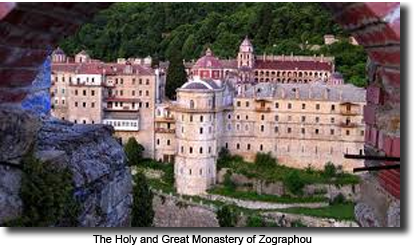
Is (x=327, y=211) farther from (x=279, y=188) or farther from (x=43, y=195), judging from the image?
(x=43, y=195)

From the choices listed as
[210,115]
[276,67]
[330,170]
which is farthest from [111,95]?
[276,67]

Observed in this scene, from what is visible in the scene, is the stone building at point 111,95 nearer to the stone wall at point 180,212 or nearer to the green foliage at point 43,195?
the stone wall at point 180,212

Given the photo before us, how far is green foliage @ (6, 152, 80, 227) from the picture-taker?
7.96ft

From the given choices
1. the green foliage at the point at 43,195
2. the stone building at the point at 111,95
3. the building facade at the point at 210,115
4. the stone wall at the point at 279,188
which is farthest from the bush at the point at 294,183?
the green foliage at the point at 43,195

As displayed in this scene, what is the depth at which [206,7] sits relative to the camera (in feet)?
122

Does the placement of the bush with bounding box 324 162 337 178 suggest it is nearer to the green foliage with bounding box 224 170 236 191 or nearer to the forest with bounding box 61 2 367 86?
the green foliage with bounding box 224 170 236 191

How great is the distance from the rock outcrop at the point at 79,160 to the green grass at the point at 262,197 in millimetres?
19702

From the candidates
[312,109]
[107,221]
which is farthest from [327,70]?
[107,221]

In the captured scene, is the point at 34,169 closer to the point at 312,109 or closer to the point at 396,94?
the point at 396,94

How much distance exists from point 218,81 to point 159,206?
469 centimetres

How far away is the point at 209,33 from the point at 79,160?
3145 centimetres

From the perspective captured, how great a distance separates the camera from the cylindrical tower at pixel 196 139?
23.3m

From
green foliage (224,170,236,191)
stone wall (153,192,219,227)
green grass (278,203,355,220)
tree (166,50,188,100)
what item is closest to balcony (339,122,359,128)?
green grass (278,203,355,220)

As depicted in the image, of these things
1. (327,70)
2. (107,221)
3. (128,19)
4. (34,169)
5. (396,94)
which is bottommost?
(107,221)
